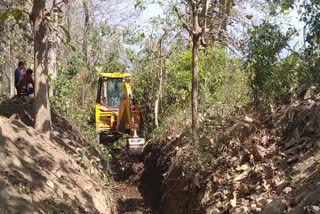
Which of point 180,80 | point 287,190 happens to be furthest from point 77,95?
point 287,190

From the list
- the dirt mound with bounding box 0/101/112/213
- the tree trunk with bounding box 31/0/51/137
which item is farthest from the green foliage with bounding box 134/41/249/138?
the tree trunk with bounding box 31/0/51/137

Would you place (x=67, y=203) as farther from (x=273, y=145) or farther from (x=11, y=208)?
(x=273, y=145)

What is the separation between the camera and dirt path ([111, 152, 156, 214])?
1144cm

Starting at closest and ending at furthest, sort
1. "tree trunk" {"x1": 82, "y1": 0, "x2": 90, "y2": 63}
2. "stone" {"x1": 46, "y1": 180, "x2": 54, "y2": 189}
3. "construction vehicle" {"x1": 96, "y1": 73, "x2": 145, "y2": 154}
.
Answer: "stone" {"x1": 46, "y1": 180, "x2": 54, "y2": 189}, "construction vehicle" {"x1": 96, "y1": 73, "x2": 145, "y2": 154}, "tree trunk" {"x1": 82, "y1": 0, "x2": 90, "y2": 63}

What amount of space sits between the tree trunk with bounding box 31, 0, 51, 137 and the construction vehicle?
3.92 m

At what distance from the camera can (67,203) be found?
6.90 metres

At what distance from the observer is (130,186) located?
13797 mm

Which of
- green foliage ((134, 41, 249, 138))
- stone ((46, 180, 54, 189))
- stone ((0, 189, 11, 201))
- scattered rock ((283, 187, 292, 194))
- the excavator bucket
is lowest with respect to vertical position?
the excavator bucket

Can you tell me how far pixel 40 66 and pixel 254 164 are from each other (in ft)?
15.3

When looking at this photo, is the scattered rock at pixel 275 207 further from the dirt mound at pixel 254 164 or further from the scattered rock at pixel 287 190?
the scattered rock at pixel 287 190

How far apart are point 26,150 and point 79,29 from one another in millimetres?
24438

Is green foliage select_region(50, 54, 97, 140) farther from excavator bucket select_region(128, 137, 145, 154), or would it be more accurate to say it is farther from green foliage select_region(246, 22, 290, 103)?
green foliage select_region(246, 22, 290, 103)

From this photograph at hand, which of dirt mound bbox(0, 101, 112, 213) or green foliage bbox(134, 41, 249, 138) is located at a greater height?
green foliage bbox(134, 41, 249, 138)

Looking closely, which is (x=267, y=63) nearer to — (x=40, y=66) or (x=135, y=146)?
(x=40, y=66)
